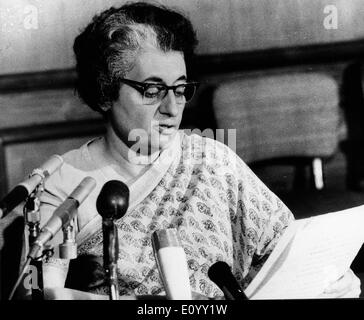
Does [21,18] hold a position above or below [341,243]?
above

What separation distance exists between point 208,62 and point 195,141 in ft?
0.86

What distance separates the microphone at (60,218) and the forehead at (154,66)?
55 centimetres

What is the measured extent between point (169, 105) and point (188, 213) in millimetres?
332

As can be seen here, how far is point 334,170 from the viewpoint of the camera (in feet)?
5.72

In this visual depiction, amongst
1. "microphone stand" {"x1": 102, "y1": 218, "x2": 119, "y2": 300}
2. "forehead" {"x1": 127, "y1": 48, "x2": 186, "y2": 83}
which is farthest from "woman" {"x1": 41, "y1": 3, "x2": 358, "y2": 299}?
"microphone stand" {"x1": 102, "y1": 218, "x2": 119, "y2": 300}

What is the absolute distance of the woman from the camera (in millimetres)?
1548

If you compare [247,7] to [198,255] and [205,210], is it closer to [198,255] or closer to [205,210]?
[205,210]

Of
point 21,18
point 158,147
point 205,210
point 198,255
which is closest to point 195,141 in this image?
point 158,147

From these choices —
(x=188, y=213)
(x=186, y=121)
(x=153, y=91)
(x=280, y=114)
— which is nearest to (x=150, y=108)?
(x=153, y=91)

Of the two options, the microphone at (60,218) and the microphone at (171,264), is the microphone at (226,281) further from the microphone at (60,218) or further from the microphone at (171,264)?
the microphone at (60,218)

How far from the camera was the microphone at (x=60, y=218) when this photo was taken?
0.98 meters

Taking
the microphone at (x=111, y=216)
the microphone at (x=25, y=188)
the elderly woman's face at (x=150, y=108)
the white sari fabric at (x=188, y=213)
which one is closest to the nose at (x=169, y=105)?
the elderly woman's face at (x=150, y=108)

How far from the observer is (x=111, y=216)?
1.04m
